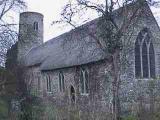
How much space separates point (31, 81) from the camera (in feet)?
122

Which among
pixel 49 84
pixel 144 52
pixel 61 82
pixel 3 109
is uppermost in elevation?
pixel 144 52

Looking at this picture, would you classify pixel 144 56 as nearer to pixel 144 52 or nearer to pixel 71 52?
pixel 144 52

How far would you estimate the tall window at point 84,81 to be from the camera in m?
24.1

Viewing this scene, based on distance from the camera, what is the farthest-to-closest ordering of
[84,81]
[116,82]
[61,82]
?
1. [61,82]
2. [84,81]
3. [116,82]

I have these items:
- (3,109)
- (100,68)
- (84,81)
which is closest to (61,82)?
(84,81)

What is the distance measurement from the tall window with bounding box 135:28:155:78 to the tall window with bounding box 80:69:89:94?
14.7 ft

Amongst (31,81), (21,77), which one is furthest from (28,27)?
(31,81)

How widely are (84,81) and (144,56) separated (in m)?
5.32

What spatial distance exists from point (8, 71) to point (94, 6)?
11.8 metres

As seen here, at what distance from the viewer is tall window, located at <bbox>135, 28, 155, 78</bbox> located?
21406 millimetres

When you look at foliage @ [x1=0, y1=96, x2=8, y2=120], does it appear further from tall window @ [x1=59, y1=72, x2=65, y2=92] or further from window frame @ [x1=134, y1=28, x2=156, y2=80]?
window frame @ [x1=134, y1=28, x2=156, y2=80]

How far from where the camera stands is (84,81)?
24594 mm

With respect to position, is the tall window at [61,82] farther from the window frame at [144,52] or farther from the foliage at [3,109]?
the window frame at [144,52]

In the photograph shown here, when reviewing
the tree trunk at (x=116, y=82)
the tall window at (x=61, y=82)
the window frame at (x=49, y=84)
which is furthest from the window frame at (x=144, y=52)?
the window frame at (x=49, y=84)
